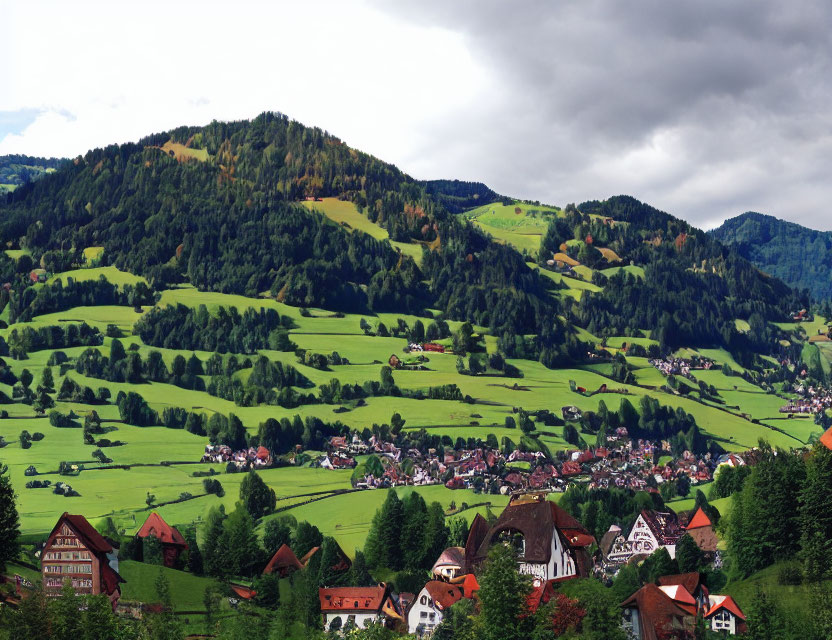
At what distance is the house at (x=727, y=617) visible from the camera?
106881mm

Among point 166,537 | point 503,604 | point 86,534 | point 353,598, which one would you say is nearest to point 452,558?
point 353,598

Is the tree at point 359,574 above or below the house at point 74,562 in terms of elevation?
below

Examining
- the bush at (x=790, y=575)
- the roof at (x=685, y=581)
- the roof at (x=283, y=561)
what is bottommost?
the roof at (x=283, y=561)

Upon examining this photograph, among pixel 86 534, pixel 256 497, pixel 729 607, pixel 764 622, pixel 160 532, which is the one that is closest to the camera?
pixel 764 622

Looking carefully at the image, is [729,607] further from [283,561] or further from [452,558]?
Answer: [283,561]

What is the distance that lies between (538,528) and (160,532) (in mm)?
52646

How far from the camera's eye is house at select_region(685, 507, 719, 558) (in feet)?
454

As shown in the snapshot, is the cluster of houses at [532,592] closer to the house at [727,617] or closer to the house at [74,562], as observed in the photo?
the house at [727,617]

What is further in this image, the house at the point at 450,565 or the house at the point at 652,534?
the house at the point at 652,534

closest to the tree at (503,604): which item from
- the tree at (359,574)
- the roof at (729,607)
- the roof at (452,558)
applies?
the roof at (729,607)

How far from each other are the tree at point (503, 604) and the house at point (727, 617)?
20085 millimetres

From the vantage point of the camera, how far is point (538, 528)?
418 ft

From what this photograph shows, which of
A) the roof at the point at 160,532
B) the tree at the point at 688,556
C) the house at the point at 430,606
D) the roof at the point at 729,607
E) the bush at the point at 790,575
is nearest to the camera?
the roof at the point at 729,607

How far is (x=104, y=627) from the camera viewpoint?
92.2 m
